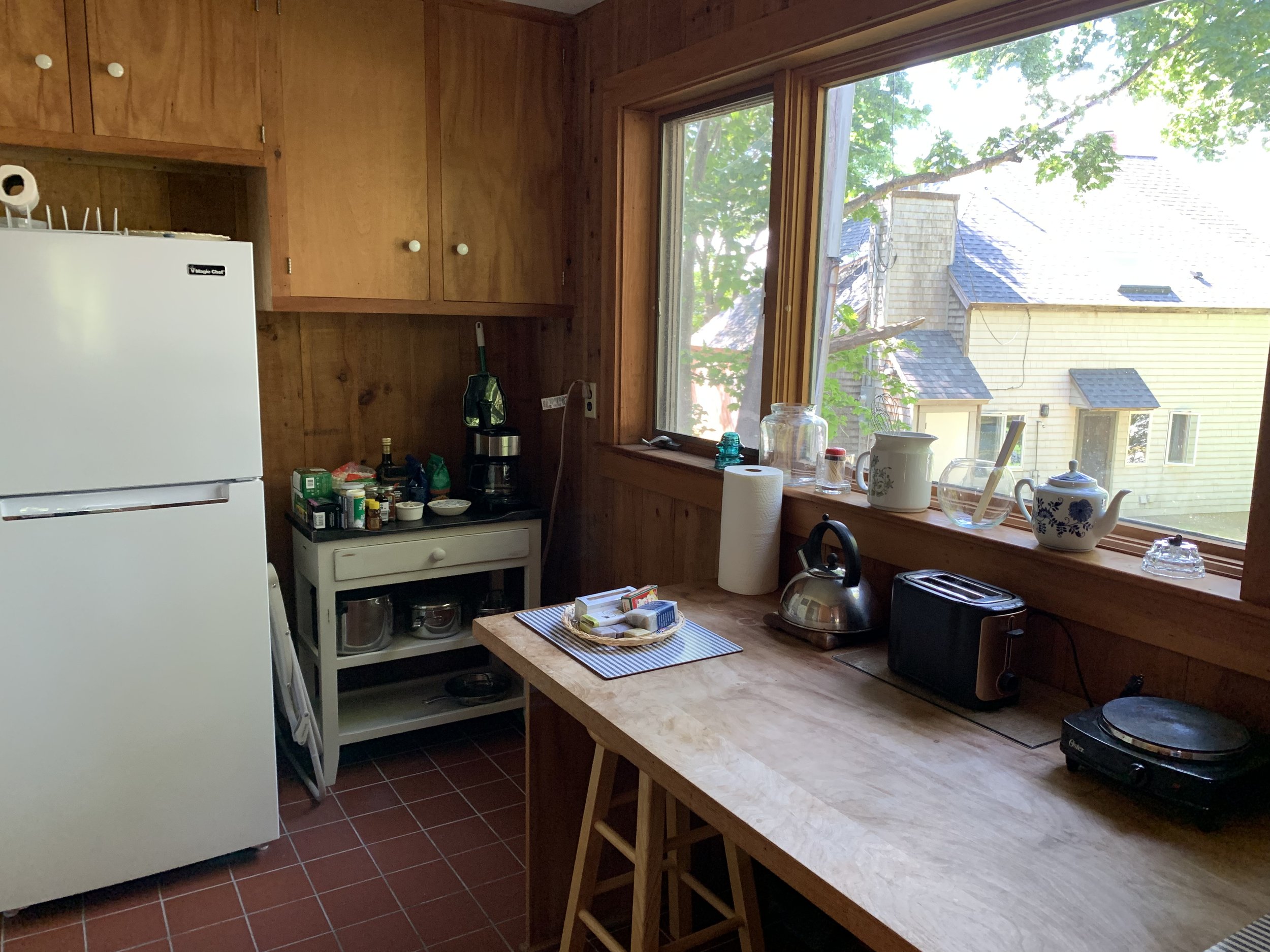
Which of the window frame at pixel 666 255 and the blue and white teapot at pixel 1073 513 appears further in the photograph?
the window frame at pixel 666 255

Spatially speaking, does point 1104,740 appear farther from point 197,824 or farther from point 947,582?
point 197,824

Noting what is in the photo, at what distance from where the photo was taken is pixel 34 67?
2137 millimetres

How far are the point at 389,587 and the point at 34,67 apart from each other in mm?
1713

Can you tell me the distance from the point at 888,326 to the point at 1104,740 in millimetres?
1060

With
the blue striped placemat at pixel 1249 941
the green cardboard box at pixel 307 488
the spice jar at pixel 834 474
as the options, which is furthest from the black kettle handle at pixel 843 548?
the green cardboard box at pixel 307 488

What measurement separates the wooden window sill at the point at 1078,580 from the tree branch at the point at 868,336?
1.12 feet

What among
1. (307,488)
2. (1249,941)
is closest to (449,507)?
→ (307,488)

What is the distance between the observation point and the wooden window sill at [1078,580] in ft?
4.31

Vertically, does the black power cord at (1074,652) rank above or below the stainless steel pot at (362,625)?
above

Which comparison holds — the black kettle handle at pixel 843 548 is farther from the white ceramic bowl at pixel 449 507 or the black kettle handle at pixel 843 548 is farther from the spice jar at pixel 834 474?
the white ceramic bowl at pixel 449 507

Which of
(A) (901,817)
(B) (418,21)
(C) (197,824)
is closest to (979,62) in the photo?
(A) (901,817)

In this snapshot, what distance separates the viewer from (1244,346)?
1.45 metres

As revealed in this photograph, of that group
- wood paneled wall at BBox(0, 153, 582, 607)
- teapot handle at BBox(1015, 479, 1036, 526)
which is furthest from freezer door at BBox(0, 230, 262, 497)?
teapot handle at BBox(1015, 479, 1036, 526)

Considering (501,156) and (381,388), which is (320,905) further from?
(501,156)
